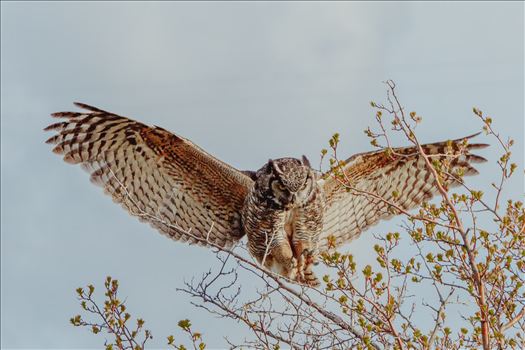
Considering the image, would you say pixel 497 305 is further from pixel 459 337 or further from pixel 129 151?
pixel 129 151

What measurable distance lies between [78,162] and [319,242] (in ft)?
8.10

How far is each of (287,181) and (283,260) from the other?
94cm

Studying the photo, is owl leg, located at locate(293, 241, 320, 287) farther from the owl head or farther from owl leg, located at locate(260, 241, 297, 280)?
the owl head

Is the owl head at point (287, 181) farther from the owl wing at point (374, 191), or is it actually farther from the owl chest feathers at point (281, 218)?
the owl wing at point (374, 191)

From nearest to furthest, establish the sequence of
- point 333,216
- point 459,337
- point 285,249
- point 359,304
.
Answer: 1. point 359,304
2. point 459,337
3. point 285,249
4. point 333,216

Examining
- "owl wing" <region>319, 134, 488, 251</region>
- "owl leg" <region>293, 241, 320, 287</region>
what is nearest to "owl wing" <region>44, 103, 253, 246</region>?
"owl leg" <region>293, 241, 320, 287</region>

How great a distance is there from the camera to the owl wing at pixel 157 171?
7.61m

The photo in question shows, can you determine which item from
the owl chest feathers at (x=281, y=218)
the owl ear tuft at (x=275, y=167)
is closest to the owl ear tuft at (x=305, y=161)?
the owl chest feathers at (x=281, y=218)

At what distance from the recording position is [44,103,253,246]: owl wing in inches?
300

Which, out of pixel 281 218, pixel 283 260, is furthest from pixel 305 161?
pixel 283 260

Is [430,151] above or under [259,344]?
above

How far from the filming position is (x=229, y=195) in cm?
818

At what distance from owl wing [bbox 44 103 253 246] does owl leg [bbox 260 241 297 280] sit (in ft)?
2.04

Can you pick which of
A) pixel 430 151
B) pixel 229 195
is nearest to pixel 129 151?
pixel 229 195
